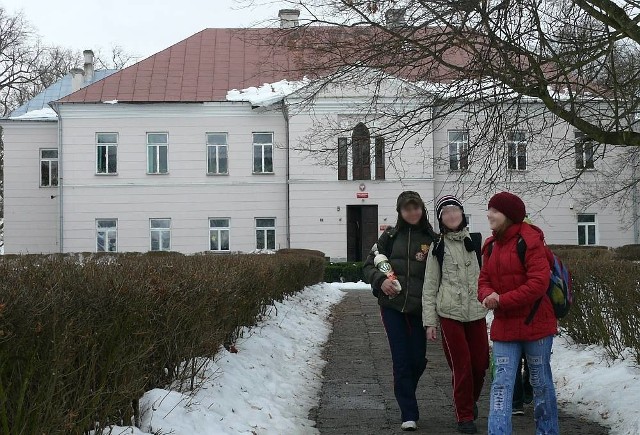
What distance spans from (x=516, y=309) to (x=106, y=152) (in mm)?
31520

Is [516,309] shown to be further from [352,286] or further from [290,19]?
[352,286]

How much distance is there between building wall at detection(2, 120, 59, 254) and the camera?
36.3m

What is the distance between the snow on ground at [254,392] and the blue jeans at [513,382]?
155 cm

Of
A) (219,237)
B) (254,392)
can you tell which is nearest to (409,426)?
(254,392)

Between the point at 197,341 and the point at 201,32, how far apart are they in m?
34.0

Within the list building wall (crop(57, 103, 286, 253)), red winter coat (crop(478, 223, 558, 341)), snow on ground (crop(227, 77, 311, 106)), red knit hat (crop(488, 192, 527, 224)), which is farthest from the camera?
building wall (crop(57, 103, 286, 253))

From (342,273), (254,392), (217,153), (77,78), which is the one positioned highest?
(77,78)

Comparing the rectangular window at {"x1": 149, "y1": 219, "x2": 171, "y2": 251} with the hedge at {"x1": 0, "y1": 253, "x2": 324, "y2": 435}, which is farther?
the rectangular window at {"x1": 149, "y1": 219, "x2": 171, "y2": 251}

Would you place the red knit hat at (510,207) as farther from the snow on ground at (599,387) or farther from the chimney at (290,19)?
the chimney at (290,19)

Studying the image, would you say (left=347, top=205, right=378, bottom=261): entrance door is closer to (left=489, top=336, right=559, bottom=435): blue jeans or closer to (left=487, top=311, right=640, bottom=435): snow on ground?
(left=487, top=311, right=640, bottom=435): snow on ground

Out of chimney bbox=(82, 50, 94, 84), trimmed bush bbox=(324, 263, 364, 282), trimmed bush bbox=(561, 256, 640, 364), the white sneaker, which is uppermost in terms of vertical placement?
chimney bbox=(82, 50, 94, 84)

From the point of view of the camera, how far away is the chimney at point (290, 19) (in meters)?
8.62

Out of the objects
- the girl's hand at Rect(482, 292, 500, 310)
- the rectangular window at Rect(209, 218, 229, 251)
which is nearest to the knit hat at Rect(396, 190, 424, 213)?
the girl's hand at Rect(482, 292, 500, 310)

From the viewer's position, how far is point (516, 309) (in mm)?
5223
